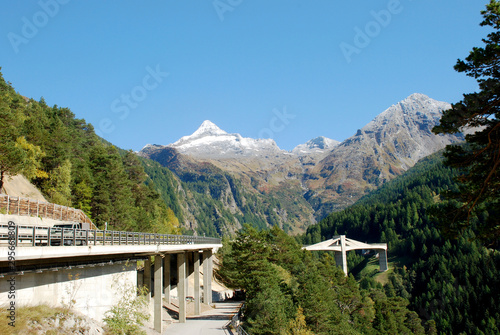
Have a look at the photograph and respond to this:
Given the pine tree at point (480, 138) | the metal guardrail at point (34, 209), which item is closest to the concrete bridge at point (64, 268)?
the metal guardrail at point (34, 209)

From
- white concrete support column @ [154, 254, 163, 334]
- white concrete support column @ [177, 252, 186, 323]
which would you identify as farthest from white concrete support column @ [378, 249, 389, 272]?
white concrete support column @ [154, 254, 163, 334]

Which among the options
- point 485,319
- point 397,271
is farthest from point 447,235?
point 397,271

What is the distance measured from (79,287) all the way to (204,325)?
19.7 metres

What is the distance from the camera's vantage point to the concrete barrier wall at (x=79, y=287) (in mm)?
16969

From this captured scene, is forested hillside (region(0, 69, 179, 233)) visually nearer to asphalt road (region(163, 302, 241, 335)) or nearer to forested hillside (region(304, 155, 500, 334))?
asphalt road (region(163, 302, 241, 335))

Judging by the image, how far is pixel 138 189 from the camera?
80.2 meters

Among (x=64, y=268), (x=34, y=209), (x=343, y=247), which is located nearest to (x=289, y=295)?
(x=34, y=209)

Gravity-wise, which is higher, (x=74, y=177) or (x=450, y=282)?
(x=74, y=177)

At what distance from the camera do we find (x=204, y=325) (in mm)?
37688

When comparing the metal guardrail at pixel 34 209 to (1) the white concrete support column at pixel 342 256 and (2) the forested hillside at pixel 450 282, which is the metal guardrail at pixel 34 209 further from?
(1) the white concrete support column at pixel 342 256

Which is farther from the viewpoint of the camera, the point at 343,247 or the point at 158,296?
the point at 343,247

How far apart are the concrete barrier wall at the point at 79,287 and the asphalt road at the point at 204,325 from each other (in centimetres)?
981

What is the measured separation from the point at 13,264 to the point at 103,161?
4578 centimetres

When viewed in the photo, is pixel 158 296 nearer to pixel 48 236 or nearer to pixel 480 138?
pixel 48 236
